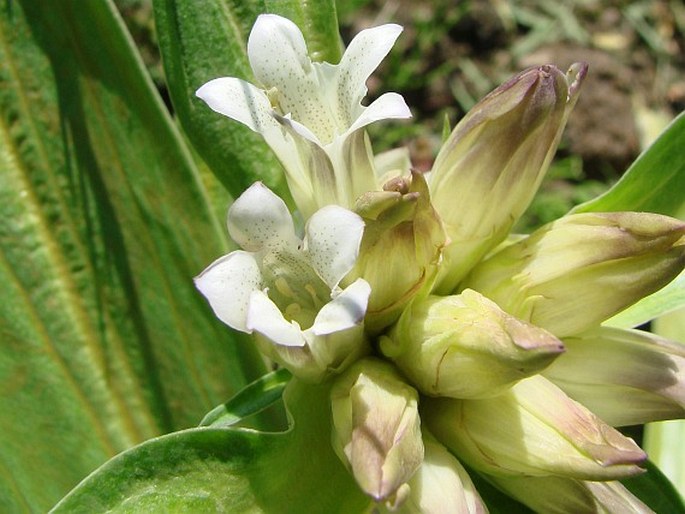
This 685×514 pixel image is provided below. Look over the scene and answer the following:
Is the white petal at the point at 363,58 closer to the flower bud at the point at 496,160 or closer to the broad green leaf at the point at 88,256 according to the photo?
the flower bud at the point at 496,160

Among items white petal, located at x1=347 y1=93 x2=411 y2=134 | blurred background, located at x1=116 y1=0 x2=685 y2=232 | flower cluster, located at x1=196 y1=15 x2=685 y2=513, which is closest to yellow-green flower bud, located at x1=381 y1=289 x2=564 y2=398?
flower cluster, located at x1=196 y1=15 x2=685 y2=513

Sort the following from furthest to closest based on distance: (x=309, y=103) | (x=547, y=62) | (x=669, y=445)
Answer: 1. (x=547, y=62)
2. (x=669, y=445)
3. (x=309, y=103)

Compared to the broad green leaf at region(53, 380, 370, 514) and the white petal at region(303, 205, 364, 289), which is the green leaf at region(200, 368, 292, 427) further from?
the white petal at region(303, 205, 364, 289)

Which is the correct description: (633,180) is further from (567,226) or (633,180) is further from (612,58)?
(612,58)

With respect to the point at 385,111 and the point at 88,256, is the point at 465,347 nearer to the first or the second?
the point at 385,111

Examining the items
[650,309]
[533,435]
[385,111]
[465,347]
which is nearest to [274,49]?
[385,111]

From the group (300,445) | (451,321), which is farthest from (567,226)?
(300,445)
